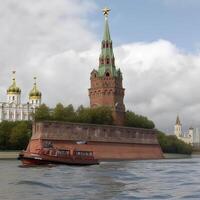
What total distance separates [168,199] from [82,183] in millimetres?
9337

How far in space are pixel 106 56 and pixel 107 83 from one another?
18.8 ft

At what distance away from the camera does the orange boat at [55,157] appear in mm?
54875

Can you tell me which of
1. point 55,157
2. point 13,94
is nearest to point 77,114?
point 13,94

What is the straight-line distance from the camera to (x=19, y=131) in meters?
85.0

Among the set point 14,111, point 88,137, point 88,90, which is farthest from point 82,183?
point 14,111

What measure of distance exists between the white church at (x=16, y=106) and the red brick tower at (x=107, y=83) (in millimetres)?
26884

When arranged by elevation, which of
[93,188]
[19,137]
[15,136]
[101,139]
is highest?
[15,136]

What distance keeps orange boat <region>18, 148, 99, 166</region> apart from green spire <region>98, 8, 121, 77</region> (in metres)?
45.1

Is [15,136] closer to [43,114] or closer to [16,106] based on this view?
[43,114]

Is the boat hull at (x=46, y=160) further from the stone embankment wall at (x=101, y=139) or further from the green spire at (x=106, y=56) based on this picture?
the green spire at (x=106, y=56)

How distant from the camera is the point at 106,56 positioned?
104 metres

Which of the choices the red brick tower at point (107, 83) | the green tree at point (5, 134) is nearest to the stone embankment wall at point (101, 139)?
the red brick tower at point (107, 83)

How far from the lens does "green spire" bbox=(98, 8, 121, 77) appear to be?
10425cm

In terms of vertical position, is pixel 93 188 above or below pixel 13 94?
below
